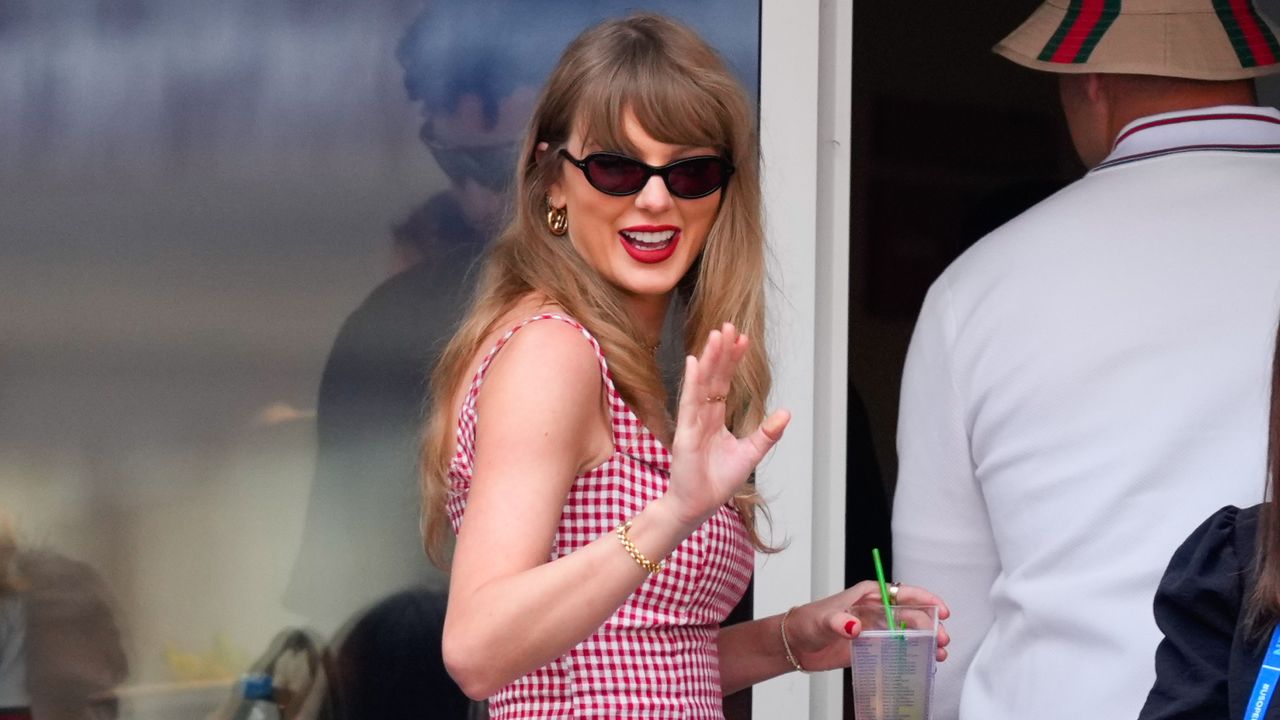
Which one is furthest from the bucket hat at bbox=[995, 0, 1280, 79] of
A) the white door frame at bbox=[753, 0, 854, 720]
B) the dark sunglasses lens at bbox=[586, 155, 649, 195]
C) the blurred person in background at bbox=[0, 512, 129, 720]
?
the blurred person in background at bbox=[0, 512, 129, 720]

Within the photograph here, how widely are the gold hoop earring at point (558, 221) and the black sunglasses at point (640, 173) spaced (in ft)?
0.27

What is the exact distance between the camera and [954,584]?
97.2 inches

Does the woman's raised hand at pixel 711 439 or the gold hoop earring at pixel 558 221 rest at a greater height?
the gold hoop earring at pixel 558 221

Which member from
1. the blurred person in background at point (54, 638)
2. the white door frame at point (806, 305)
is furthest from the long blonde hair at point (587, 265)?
the blurred person in background at point (54, 638)

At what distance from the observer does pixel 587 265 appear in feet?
6.86

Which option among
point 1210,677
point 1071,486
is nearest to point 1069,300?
point 1071,486

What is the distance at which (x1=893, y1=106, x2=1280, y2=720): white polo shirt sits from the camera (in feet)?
6.99

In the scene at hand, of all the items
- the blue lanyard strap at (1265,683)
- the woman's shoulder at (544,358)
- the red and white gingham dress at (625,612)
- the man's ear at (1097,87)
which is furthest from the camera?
the man's ear at (1097,87)

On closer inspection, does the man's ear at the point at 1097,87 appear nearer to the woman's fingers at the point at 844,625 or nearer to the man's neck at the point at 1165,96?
the man's neck at the point at 1165,96

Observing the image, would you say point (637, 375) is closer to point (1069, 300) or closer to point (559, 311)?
point (559, 311)

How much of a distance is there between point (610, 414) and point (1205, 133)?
1.02m

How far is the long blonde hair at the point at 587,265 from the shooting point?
202 centimetres

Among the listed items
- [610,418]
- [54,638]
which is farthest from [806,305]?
[54,638]

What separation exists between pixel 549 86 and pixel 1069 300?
766 mm
